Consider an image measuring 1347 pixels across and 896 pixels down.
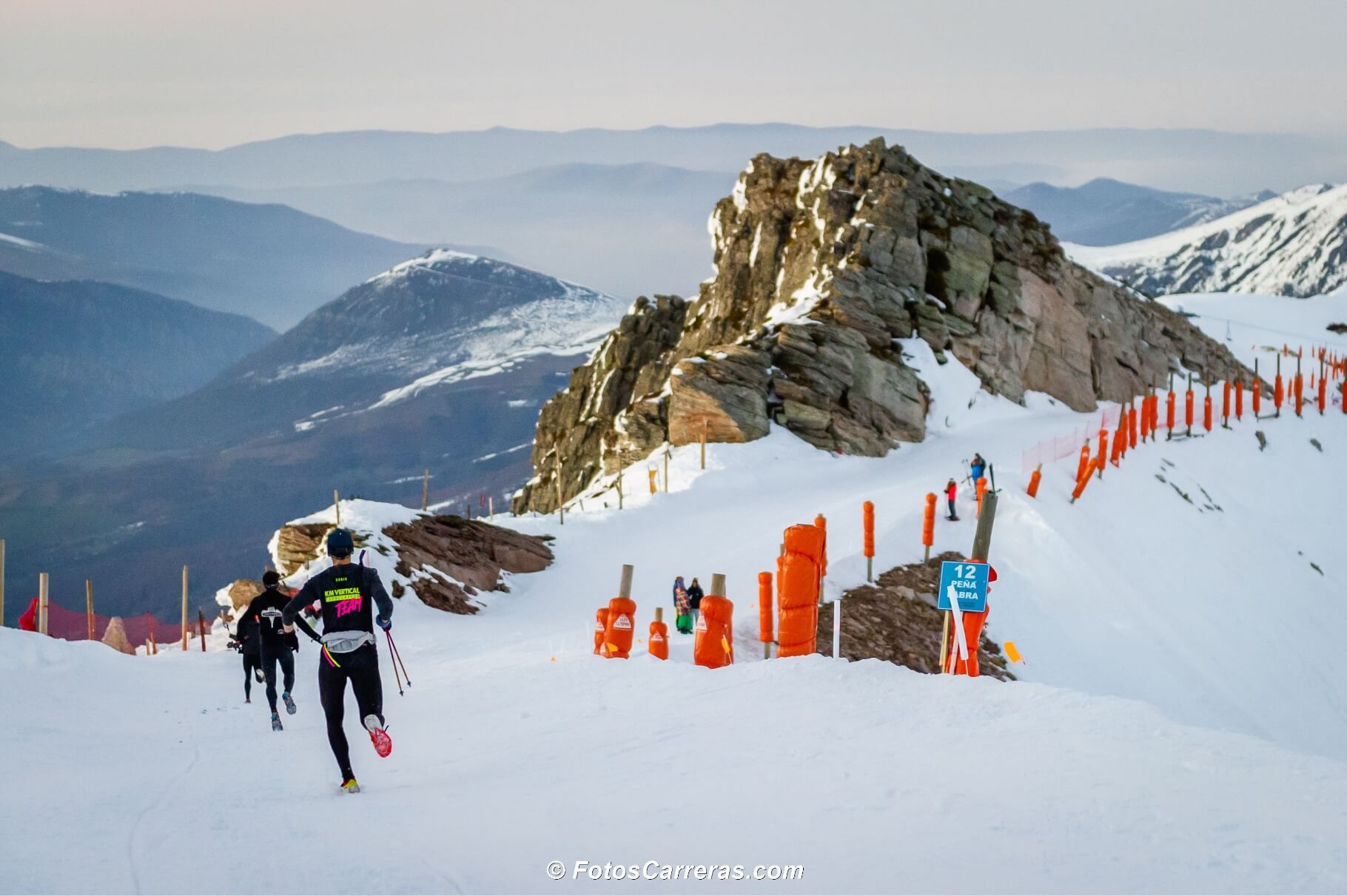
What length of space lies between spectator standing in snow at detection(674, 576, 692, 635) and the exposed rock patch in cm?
265

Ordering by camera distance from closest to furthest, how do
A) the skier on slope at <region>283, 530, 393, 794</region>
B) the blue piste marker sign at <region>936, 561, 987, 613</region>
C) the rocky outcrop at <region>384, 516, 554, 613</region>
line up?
the skier on slope at <region>283, 530, 393, 794</region> → the blue piste marker sign at <region>936, 561, 987, 613</region> → the rocky outcrop at <region>384, 516, 554, 613</region>

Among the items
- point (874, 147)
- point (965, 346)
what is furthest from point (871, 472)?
point (874, 147)

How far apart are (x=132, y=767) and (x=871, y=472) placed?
3648 centimetres

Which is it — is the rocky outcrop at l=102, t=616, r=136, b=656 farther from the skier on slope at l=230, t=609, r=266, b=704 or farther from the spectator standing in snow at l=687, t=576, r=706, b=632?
the spectator standing in snow at l=687, t=576, r=706, b=632

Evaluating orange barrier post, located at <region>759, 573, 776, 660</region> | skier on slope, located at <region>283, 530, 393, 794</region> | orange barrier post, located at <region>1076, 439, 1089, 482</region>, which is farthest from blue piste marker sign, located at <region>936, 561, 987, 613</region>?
orange barrier post, located at <region>1076, 439, 1089, 482</region>

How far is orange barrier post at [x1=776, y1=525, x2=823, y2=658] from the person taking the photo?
625 inches

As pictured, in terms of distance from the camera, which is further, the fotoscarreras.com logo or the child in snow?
the child in snow

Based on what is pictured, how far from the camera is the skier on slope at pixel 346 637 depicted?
10.1m

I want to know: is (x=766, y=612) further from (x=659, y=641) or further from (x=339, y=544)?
(x=339, y=544)

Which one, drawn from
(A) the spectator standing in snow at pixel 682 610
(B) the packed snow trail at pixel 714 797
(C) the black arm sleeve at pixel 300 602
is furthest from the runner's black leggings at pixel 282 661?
(A) the spectator standing in snow at pixel 682 610

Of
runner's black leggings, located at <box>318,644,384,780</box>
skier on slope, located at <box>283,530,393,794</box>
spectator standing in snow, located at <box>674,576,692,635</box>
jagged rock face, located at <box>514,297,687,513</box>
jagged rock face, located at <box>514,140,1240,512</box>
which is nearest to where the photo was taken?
runner's black leggings, located at <box>318,644,384,780</box>

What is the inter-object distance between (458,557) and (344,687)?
22.2 m

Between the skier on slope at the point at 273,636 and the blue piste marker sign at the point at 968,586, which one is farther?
the skier on slope at the point at 273,636

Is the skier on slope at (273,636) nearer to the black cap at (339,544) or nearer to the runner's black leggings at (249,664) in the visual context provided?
the runner's black leggings at (249,664)
